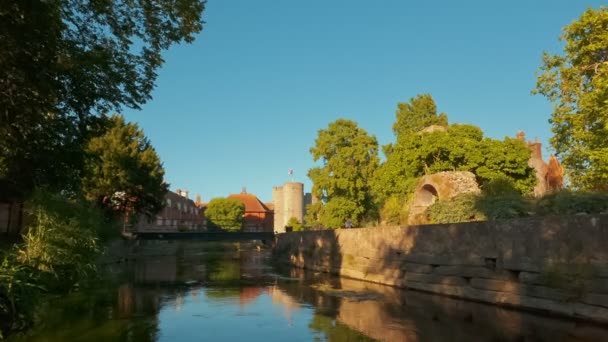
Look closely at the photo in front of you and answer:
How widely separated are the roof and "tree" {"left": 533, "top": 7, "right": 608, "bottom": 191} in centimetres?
9199

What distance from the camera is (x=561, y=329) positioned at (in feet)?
33.8

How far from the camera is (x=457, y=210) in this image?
19469mm

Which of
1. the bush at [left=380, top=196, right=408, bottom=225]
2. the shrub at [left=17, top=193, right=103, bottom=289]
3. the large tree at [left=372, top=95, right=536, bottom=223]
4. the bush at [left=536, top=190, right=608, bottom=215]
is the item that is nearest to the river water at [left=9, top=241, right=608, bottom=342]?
the shrub at [left=17, top=193, right=103, bottom=289]

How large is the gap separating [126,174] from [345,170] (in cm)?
1866

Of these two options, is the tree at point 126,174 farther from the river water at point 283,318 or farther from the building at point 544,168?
the building at point 544,168

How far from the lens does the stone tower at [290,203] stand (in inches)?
3629

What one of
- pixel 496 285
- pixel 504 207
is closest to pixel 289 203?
pixel 504 207

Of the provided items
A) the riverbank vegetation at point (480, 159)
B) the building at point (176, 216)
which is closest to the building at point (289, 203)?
the building at point (176, 216)

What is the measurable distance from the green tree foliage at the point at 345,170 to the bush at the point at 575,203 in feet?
86.3

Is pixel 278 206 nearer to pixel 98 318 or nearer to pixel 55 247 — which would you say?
pixel 55 247

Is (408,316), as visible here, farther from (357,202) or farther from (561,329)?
(357,202)

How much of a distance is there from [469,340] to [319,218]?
34.5m

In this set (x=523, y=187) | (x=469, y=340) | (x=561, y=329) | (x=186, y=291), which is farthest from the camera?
(x=523, y=187)

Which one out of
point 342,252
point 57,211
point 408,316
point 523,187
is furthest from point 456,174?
point 57,211
